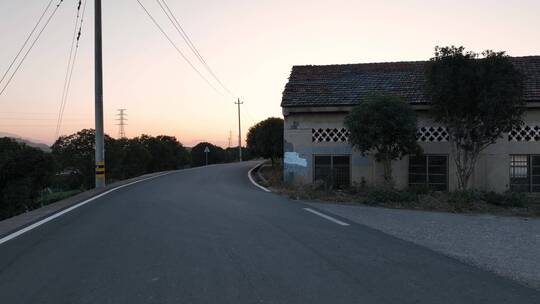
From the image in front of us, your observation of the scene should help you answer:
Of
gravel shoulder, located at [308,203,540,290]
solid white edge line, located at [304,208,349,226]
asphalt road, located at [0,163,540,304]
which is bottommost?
gravel shoulder, located at [308,203,540,290]

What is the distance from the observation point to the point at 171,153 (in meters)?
81.2

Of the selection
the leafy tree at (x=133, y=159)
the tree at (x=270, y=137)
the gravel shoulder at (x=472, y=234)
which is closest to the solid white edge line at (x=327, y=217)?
the gravel shoulder at (x=472, y=234)

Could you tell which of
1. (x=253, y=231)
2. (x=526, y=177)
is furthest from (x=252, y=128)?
(x=253, y=231)

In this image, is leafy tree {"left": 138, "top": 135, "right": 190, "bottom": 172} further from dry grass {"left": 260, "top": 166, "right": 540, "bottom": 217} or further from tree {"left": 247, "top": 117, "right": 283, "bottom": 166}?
dry grass {"left": 260, "top": 166, "right": 540, "bottom": 217}

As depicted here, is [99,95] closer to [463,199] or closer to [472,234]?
[463,199]

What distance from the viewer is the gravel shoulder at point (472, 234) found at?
7.29 m

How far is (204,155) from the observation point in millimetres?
99875

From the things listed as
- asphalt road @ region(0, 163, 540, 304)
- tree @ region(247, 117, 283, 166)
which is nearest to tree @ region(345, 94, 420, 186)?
asphalt road @ region(0, 163, 540, 304)

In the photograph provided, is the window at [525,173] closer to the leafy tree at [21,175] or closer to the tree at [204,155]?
the leafy tree at [21,175]

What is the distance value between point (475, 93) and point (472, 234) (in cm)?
776

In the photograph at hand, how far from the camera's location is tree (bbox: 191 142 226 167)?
9962 cm

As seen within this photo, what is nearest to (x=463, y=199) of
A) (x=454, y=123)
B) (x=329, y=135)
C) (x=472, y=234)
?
(x=454, y=123)

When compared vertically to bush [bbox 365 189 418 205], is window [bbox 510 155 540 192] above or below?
above

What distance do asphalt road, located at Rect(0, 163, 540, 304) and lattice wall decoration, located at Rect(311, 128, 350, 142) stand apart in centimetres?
1068
